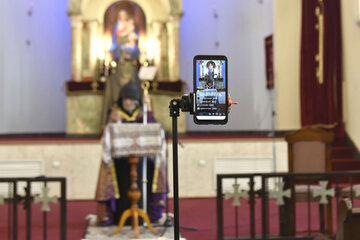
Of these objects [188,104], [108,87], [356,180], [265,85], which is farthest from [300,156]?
[265,85]

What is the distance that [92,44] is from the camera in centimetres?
1157

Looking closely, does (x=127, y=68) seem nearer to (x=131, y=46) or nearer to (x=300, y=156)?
(x=131, y=46)

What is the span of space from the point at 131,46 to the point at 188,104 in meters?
9.55

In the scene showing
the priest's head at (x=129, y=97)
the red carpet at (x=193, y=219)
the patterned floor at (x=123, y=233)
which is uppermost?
the priest's head at (x=129, y=97)

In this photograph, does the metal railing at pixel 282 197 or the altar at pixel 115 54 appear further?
the altar at pixel 115 54

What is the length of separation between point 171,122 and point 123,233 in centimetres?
500

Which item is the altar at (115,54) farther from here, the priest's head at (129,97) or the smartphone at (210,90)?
the smartphone at (210,90)

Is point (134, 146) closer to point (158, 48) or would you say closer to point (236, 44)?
point (158, 48)

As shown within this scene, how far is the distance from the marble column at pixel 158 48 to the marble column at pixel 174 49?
0.76 ft

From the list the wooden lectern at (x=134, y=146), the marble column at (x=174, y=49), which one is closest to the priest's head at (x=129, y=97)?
the wooden lectern at (x=134, y=146)

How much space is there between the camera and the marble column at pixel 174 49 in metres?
11.6

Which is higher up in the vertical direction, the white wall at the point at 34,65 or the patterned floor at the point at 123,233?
the white wall at the point at 34,65

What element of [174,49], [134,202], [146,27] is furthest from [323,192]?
[146,27]

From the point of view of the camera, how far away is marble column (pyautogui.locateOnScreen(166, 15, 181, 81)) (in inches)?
456
